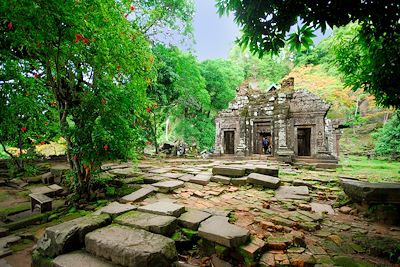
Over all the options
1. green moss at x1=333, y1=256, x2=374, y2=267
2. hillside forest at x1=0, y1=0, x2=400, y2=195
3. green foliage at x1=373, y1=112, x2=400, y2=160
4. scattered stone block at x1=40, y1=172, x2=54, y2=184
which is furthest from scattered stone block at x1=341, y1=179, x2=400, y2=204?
green foliage at x1=373, y1=112, x2=400, y2=160

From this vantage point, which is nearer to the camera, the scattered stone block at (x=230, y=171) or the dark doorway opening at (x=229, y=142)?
the scattered stone block at (x=230, y=171)

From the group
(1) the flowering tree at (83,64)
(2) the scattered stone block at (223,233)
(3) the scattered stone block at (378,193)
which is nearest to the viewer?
(2) the scattered stone block at (223,233)

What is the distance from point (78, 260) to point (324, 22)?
183 inches

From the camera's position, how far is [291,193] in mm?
5172

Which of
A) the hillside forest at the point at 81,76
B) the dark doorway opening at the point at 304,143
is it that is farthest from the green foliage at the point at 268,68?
the hillside forest at the point at 81,76

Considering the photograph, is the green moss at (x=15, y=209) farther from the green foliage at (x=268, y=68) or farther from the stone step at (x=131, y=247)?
the green foliage at (x=268, y=68)

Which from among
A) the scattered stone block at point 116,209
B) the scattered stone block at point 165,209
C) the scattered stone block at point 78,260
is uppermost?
the scattered stone block at point 165,209

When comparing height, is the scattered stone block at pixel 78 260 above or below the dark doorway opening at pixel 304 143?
below

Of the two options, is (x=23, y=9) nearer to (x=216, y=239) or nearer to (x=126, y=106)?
(x=126, y=106)

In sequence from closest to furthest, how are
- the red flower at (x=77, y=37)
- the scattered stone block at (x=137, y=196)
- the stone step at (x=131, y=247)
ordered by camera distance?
the stone step at (x=131, y=247) < the red flower at (x=77, y=37) < the scattered stone block at (x=137, y=196)

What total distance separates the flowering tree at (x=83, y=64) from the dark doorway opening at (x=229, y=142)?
37.2 ft

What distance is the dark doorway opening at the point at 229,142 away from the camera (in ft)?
54.0

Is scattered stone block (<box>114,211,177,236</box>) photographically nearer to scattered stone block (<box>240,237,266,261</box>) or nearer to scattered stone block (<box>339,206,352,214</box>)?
scattered stone block (<box>240,237,266,261</box>)

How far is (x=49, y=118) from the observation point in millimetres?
7469
